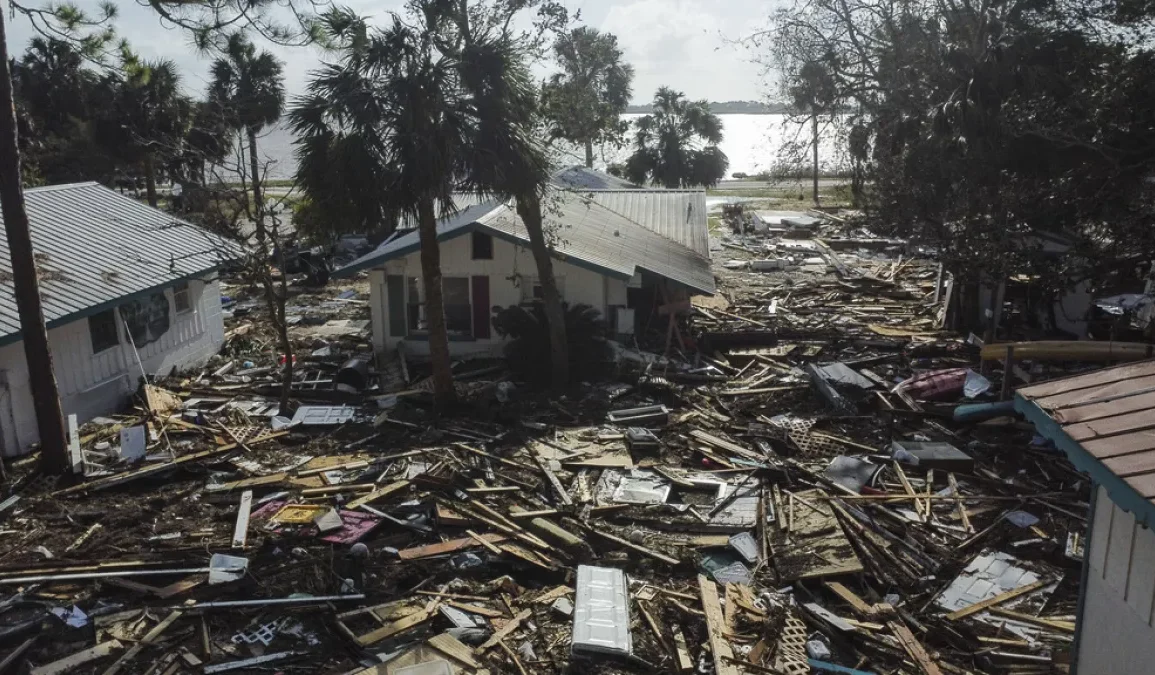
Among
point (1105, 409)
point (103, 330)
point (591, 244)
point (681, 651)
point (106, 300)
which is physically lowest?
point (681, 651)

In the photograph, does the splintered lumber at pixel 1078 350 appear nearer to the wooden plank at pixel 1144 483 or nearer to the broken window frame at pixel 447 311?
the broken window frame at pixel 447 311

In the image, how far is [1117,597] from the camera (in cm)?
588

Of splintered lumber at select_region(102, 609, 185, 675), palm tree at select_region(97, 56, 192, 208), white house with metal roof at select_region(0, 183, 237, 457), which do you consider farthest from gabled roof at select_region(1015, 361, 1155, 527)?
palm tree at select_region(97, 56, 192, 208)

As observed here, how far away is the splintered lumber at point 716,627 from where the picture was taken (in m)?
8.66

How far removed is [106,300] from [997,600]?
53.1ft

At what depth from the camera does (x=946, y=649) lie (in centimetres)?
929

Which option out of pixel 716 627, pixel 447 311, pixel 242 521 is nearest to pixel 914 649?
pixel 716 627

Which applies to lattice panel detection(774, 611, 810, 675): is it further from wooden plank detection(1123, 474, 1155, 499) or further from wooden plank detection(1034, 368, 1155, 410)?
wooden plank detection(1123, 474, 1155, 499)

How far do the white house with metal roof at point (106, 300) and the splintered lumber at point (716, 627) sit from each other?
39.9 ft

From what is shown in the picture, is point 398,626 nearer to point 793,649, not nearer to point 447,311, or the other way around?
point 793,649

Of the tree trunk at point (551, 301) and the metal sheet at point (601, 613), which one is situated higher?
the tree trunk at point (551, 301)

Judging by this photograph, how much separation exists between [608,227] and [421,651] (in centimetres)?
1776

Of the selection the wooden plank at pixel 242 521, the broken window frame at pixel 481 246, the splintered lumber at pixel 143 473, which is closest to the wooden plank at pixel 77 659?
the wooden plank at pixel 242 521

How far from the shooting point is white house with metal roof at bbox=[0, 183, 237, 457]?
1562 centimetres
